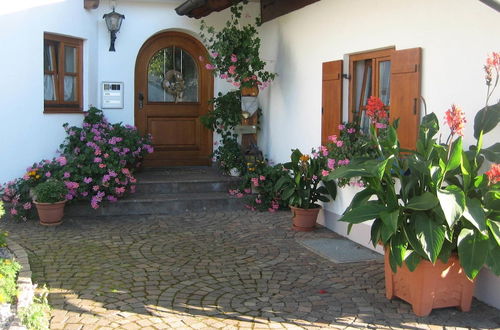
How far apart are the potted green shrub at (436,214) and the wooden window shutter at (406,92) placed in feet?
2.57

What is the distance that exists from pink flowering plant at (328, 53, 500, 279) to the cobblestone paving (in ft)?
1.86

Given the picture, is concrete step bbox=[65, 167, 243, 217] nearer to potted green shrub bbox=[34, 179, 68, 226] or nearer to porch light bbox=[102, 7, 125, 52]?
potted green shrub bbox=[34, 179, 68, 226]

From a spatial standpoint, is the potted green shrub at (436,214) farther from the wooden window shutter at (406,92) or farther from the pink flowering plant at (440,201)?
the wooden window shutter at (406,92)

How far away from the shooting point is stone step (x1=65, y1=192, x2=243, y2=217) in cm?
780

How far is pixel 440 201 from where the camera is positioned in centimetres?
387

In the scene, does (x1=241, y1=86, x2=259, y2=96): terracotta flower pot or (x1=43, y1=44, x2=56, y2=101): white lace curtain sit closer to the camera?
(x1=43, y1=44, x2=56, y2=101): white lace curtain

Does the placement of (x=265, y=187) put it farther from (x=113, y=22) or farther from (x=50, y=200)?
(x=113, y=22)

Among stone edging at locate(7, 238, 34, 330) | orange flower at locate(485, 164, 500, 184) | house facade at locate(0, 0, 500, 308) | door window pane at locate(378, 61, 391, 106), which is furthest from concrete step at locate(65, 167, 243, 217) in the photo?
orange flower at locate(485, 164, 500, 184)

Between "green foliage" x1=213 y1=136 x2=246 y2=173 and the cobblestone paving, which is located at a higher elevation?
"green foliage" x1=213 y1=136 x2=246 y2=173

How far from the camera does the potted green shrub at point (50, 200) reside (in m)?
7.11

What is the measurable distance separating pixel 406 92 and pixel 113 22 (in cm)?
513

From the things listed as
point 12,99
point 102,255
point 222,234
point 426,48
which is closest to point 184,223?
point 222,234

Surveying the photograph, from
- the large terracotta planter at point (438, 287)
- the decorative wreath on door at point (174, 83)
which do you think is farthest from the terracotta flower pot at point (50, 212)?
the large terracotta planter at point (438, 287)

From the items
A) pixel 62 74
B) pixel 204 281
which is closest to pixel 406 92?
pixel 204 281
